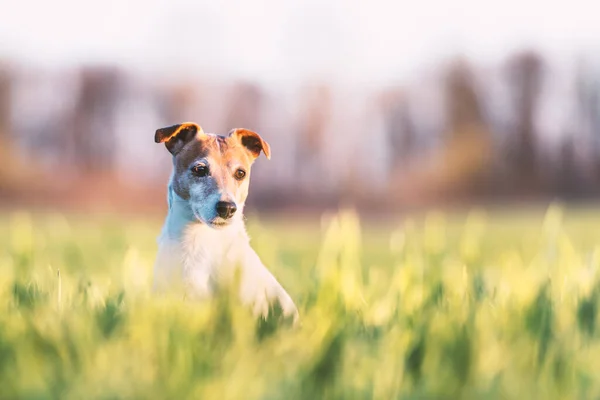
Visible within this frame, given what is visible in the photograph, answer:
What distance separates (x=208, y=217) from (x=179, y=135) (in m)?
0.71

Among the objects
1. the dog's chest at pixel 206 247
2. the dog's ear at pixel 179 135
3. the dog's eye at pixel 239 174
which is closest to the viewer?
the dog's chest at pixel 206 247

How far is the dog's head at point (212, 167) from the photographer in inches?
154

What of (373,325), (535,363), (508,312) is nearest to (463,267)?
(508,312)

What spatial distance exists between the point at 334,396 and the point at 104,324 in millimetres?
956

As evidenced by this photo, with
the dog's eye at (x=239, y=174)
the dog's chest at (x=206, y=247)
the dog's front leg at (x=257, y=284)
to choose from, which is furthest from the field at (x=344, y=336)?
the dog's eye at (x=239, y=174)

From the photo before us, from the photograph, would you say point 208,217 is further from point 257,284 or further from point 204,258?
point 257,284

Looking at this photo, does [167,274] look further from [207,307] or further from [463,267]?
[463,267]

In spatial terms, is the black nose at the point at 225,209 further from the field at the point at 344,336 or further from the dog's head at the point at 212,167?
the field at the point at 344,336

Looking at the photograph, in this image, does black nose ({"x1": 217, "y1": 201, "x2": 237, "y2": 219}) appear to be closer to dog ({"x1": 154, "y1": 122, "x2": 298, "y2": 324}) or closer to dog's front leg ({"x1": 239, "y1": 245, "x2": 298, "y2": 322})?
dog ({"x1": 154, "y1": 122, "x2": 298, "y2": 324})

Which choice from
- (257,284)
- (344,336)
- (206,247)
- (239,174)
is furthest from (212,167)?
(344,336)

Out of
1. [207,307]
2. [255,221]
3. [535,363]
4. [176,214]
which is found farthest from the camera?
[176,214]

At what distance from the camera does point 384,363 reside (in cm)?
202

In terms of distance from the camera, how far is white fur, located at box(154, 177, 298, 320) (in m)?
A: 3.39

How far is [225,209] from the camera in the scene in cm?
385
